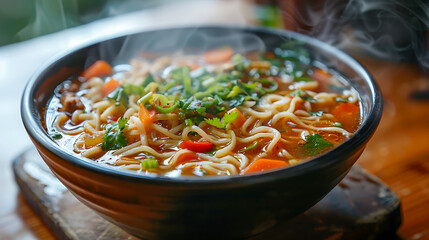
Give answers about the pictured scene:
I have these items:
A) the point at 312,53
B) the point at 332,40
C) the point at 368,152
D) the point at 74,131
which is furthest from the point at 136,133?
the point at 332,40

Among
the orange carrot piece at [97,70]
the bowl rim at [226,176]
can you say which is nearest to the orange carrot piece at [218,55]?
the orange carrot piece at [97,70]

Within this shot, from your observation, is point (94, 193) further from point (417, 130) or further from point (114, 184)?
point (417, 130)

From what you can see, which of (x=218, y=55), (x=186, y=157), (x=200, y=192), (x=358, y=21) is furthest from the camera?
(x=358, y=21)

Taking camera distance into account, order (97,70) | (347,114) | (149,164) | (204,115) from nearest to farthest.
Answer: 1. (149,164)
2. (204,115)
3. (347,114)
4. (97,70)

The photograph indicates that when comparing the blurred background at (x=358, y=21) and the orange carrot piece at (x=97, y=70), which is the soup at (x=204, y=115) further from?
the blurred background at (x=358, y=21)

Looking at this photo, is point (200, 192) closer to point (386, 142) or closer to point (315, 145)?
point (315, 145)

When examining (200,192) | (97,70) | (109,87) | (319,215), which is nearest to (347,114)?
(319,215)

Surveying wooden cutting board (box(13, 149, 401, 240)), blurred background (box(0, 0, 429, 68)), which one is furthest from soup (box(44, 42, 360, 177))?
blurred background (box(0, 0, 429, 68))
